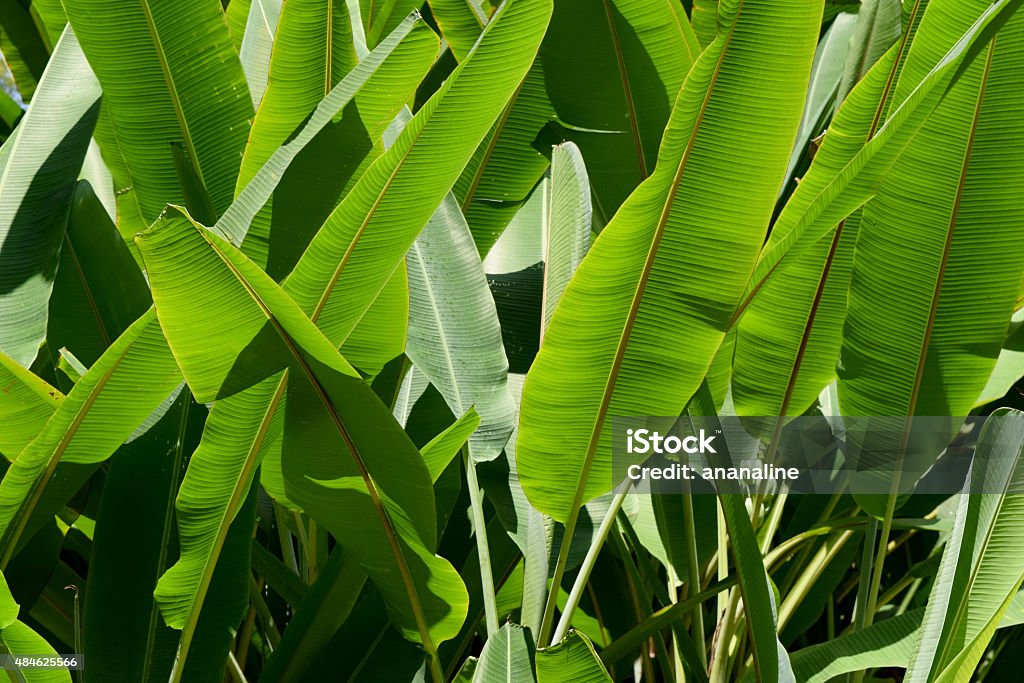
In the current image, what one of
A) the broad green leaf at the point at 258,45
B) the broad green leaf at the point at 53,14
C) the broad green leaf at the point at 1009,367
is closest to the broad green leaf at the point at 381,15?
the broad green leaf at the point at 258,45

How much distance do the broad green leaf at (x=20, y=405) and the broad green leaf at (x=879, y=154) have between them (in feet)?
1.74

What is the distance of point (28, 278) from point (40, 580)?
283 mm

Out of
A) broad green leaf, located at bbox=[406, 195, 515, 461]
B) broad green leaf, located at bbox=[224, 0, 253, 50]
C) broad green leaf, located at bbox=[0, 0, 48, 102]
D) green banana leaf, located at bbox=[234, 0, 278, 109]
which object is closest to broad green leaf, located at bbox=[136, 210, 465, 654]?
broad green leaf, located at bbox=[406, 195, 515, 461]

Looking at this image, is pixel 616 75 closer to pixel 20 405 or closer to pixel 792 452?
pixel 792 452

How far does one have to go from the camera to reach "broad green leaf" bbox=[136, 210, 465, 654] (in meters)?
0.50

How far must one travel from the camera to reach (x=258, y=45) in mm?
1080

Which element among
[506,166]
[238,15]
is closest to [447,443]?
[506,166]

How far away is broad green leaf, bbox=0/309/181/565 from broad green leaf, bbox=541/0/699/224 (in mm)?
466

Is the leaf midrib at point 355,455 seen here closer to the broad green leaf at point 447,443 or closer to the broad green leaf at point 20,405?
the broad green leaf at point 447,443

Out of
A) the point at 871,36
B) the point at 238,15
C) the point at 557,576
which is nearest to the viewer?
the point at 557,576

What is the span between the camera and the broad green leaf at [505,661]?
1.91 feet

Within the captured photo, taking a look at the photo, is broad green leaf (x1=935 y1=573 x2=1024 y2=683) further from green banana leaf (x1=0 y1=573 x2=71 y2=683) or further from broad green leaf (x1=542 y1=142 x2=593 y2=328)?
green banana leaf (x1=0 y1=573 x2=71 y2=683)

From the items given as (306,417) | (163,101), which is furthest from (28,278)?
(306,417)

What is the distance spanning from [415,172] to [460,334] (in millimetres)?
207
